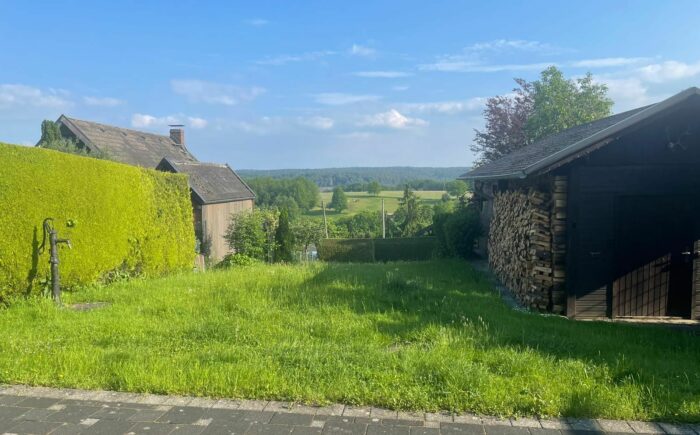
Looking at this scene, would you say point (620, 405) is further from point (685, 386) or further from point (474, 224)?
point (474, 224)

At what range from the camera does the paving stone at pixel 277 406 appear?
3802 mm

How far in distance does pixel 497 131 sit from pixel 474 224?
11.9 metres

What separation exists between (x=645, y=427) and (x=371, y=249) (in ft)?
75.5

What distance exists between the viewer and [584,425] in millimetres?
3586

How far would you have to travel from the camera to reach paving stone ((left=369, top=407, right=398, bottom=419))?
3.69 m

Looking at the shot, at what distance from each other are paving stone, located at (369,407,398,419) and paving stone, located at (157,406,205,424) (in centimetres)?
128

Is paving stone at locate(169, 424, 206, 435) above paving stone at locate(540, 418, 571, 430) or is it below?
above

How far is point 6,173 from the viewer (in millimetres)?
7160

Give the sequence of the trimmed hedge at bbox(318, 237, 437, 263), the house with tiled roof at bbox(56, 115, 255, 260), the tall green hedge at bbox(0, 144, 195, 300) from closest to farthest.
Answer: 1. the tall green hedge at bbox(0, 144, 195, 300)
2. the house with tiled roof at bbox(56, 115, 255, 260)
3. the trimmed hedge at bbox(318, 237, 437, 263)

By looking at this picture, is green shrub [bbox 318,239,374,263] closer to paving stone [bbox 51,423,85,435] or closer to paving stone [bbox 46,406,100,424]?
paving stone [bbox 46,406,100,424]

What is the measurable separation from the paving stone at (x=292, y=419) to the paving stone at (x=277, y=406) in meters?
0.08

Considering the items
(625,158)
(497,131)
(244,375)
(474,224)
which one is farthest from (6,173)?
(497,131)

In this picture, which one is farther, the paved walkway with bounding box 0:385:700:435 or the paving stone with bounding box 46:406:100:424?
the paving stone with bounding box 46:406:100:424

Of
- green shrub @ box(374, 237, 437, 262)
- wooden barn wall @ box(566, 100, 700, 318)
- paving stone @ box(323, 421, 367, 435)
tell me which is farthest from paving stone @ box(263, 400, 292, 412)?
green shrub @ box(374, 237, 437, 262)
